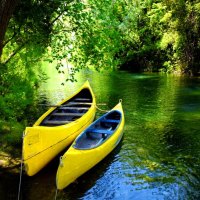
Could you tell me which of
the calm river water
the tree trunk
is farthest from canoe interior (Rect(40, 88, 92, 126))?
the tree trunk

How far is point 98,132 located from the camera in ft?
39.8

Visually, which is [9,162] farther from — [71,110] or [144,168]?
[71,110]

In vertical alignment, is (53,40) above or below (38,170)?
above

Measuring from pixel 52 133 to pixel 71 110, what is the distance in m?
4.01

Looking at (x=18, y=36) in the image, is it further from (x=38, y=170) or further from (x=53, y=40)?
(x=38, y=170)

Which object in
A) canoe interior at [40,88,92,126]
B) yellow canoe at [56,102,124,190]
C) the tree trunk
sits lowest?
yellow canoe at [56,102,124,190]

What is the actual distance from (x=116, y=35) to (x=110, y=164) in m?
4.52

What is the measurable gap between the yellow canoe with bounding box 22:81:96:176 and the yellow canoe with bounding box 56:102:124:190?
1.97 ft

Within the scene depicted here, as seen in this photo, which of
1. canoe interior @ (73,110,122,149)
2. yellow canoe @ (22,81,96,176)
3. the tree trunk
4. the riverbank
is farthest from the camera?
canoe interior @ (73,110,122,149)

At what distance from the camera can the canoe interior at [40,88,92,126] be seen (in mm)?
12842

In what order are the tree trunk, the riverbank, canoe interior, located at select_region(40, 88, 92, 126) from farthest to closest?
canoe interior, located at select_region(40, 88, 92, 126) → the riverbank → the tree trunk

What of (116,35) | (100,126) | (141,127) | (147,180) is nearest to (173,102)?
(141,127)

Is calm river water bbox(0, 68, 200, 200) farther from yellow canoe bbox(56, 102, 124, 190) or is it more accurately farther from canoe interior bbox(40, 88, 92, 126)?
canoe interior bbox(40, 88, 92, 126)

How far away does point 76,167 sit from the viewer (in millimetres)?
9797
